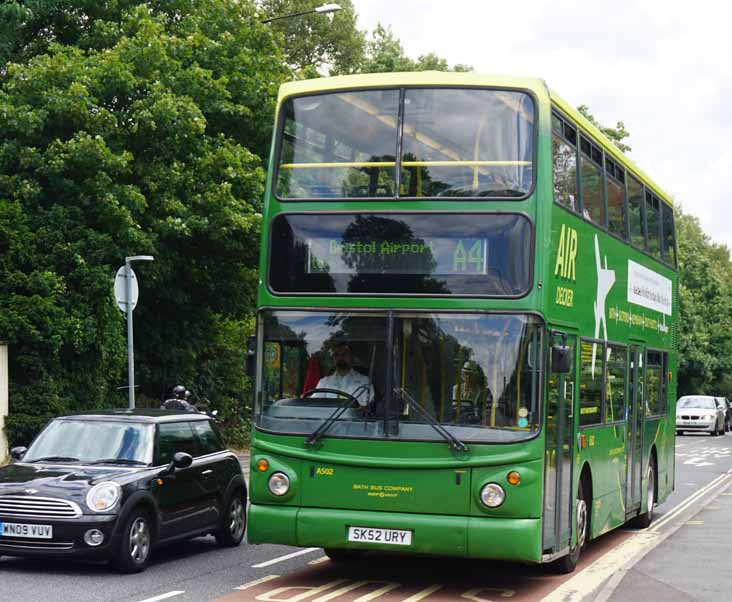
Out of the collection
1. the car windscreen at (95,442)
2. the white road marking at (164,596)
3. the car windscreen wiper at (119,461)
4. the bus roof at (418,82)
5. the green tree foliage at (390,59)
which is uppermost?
the green tree foliage at (390,59)

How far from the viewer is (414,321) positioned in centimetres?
1115

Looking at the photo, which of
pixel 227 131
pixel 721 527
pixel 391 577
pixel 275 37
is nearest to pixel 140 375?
pixel 227 131

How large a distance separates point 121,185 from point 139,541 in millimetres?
14170

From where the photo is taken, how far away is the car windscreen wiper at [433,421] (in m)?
10.9

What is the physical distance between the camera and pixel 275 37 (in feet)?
105

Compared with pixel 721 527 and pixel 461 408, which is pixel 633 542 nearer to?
pixel 721 527

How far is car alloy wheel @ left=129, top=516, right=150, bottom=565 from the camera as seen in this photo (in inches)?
482

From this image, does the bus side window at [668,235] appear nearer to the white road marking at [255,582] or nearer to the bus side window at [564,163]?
the bus side window at [564,163]

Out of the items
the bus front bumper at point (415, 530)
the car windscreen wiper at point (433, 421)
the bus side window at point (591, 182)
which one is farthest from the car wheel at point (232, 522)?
the bus side window at point (591, 182)

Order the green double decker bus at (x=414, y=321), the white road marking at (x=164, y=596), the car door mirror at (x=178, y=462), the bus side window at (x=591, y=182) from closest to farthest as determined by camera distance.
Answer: the white road marking at (x=164, y=596) → the green double decker bus at (x=414, y=321) → the car door mirror at (x=178, y=462) → the bus side window at (x=591, y=182)

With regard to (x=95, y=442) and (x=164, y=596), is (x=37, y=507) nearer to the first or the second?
(x=95, y=442)

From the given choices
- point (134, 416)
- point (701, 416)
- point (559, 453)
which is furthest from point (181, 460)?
point (701, 416)

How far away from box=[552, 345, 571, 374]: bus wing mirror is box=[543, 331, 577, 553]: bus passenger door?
0.05m

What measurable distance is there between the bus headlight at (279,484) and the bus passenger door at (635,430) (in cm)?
603
